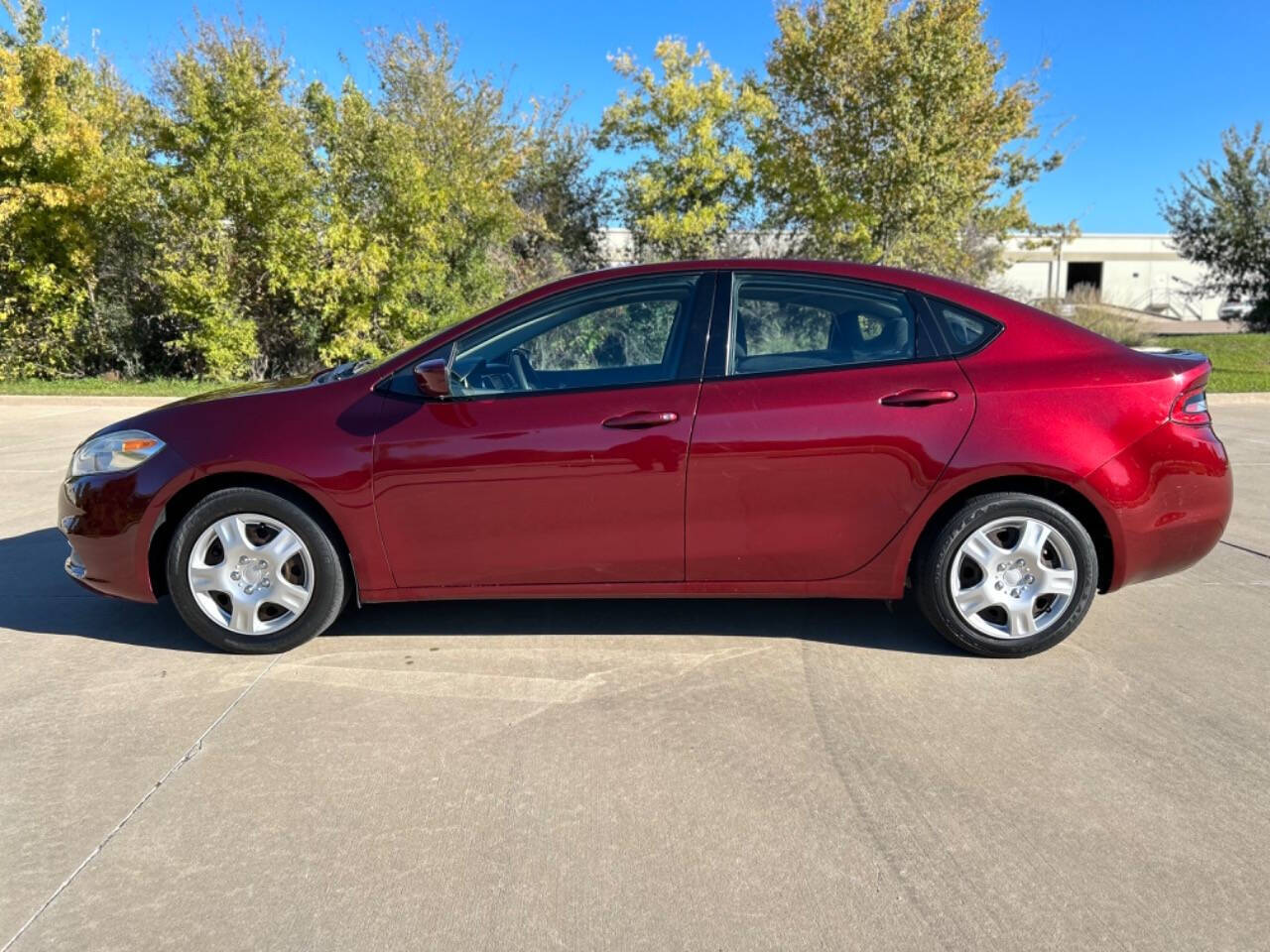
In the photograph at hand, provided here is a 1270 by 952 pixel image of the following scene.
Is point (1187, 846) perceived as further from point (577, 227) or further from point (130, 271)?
point (577, 227)

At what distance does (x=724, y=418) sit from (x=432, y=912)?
2.10m

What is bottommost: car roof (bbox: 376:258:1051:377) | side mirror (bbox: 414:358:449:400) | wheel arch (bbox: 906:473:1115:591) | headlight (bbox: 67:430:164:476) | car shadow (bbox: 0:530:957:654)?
car shadow (bbox: 0:530:957:654)

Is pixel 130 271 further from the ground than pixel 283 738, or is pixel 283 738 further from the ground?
pixel 130 271

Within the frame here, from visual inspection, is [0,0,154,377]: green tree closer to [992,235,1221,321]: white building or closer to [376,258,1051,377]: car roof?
[376,258,1051,377]: car roof

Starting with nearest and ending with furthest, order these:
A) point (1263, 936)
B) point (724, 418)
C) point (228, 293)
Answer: point (1263, 936)
point (724, 418)
point (228, 293)

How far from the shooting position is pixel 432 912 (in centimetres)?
239

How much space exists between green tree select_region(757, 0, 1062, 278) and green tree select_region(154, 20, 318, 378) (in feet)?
28.6

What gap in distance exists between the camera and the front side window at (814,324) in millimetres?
3883

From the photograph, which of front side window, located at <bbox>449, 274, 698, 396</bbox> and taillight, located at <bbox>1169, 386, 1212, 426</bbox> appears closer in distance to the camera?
taillight, located at <bbox>1169, 386, 1212, 426</bbox>

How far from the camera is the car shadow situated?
14.0 feet

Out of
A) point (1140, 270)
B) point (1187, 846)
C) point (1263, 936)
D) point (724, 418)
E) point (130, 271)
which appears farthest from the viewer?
→ point (1140, 270)

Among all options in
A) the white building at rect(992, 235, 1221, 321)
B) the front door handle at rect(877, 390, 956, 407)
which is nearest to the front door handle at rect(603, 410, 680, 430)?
the front door handle at rect(877, 390, 956, 407)

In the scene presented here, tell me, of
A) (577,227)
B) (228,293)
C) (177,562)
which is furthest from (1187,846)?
(577,227)

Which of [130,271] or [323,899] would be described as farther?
[130,271]
